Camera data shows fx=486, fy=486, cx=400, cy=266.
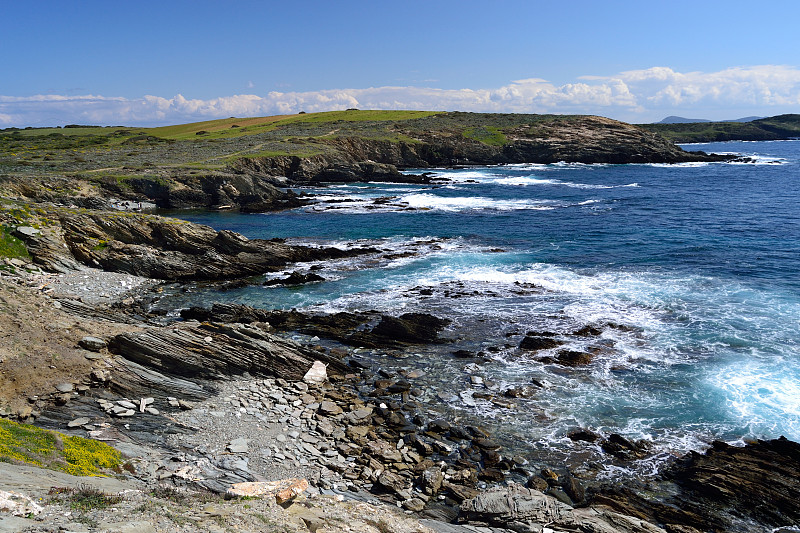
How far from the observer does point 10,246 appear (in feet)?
101

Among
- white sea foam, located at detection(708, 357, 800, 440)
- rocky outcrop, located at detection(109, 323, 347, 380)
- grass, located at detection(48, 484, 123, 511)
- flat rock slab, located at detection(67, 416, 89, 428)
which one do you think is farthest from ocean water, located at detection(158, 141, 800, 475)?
grass, located at detection(48, 484, 123, 511)

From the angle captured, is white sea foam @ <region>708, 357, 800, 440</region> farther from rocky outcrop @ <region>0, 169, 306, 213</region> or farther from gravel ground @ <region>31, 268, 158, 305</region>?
rocky outcrop @ <region>0, 169, 306, 213</region>

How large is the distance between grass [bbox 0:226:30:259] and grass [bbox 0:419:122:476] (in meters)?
22.5

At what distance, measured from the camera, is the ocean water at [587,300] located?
19.4m

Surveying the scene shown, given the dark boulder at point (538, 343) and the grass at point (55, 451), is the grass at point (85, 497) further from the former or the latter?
the dark boulder at point (538, 343)

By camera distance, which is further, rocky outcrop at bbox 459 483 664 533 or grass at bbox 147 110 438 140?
grass at bbox 147 110 438 140

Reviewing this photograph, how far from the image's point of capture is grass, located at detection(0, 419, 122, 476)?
37.3 feet

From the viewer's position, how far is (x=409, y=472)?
15.8 m

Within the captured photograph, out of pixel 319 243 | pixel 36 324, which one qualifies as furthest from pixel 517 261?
pixel 36 324

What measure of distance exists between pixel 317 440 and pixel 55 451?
7686 mm

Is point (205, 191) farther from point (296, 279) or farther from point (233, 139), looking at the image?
point (233, 139)

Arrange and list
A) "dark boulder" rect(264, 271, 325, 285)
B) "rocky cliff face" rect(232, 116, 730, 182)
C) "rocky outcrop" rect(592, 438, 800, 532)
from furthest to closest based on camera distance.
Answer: "rocky cliff face" rect(232, 116, 730, 182) < "dark boulder" rect(264, 271, 325, 285) < "rocky outcrop" rect(592, 438, 800, 532)

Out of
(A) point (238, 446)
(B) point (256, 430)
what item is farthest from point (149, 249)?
(A) point (238, 446)

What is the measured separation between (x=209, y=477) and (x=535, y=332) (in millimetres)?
18473
